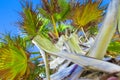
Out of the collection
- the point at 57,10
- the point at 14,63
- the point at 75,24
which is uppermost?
the point at 57,10

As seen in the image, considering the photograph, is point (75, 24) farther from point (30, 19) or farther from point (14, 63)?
point (14, 63)

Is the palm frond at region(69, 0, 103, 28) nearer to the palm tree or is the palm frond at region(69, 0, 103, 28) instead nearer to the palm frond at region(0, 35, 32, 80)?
the palm tree

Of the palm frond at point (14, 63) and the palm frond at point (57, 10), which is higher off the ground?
the palm frond at point (57, 10)

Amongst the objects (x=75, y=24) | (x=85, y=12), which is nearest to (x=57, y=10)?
(x=75, y=24)

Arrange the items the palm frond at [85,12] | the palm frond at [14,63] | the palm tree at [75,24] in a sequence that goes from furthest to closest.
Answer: the palm frond at [85,12]
the palm frond at [14,63]
the palm tree at [75,24]

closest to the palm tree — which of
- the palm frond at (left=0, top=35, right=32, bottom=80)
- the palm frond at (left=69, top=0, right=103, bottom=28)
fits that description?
the palm frond at (left=69, top=0, right=103, bottom=28)

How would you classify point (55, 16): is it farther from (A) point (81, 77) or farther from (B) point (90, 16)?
(A) point (81, 77)

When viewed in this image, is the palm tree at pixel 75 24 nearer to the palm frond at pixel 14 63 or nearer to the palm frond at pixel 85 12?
the palm frond at pixel 85 12

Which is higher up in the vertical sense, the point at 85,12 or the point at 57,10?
the point at 57,10

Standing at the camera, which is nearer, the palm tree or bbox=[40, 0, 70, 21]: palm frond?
the palm tree

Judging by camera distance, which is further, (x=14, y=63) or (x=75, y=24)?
(x=75, y=24)

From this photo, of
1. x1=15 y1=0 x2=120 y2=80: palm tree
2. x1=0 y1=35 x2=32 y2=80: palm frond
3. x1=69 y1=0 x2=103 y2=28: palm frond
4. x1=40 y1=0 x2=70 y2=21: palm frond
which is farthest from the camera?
x1=40 y1=0 x2=70 y2=21: palm frond

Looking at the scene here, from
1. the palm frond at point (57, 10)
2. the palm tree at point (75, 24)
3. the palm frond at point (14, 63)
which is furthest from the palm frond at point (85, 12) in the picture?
the palm frond at point (14, 63)

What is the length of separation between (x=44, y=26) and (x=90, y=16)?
865mm
